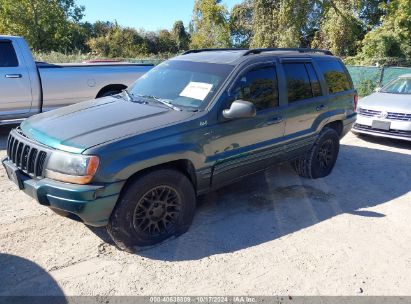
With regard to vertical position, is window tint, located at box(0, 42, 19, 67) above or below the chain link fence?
above

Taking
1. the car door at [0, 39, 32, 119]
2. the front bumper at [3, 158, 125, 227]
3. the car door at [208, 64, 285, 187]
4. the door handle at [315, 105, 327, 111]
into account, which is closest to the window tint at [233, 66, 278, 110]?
the car door at [208, 64, 285, 187]

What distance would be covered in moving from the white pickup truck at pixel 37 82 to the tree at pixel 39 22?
2641 centimetres

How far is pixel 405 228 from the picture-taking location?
167 inches

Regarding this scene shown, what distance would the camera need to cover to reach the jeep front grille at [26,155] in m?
3.29

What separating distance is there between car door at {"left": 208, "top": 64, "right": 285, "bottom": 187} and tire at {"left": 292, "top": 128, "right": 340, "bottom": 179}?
0.86 metres

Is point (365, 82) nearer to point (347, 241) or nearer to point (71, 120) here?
point (347, 241)

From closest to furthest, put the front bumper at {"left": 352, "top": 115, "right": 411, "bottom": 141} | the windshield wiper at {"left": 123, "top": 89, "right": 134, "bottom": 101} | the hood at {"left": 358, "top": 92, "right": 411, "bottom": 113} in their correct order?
the windshield wiper at {"left": 123, "top": 89, "right": 134, "bottom": 101}
the front bumper at {"left": 352, "top": 115, "right": 411, "bottom": 141}
the hood at {"left": 358, "top": 92, "right": 411, "bottom": 113}

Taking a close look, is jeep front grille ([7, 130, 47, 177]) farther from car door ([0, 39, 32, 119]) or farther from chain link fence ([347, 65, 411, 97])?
chain link fence ([347, 65, 411, 97])

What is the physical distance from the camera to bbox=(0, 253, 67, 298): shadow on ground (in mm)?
2908

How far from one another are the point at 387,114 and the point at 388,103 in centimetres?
36

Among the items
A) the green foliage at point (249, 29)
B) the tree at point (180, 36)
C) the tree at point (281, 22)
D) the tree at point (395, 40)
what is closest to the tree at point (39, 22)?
the green foliage at point (249, 29)

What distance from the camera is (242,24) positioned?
100 ft

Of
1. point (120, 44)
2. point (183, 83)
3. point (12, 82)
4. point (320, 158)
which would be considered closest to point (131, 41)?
point (120, 44)

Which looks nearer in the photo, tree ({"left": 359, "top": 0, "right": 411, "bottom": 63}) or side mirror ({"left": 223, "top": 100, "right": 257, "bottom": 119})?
side mirror ({"left": 223, "top": 100, "right": 257, "bottom": 119})
